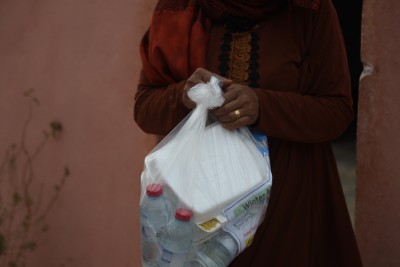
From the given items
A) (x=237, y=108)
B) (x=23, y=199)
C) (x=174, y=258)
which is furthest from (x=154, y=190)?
(x=23, y=199)

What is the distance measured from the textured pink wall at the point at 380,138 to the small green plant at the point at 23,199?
1708mm

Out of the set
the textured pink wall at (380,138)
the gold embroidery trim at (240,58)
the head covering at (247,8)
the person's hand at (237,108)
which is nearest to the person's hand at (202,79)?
the person's hand at (237,108)

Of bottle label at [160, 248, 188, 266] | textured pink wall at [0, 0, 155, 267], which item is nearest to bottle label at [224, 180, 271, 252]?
bottle label at [160, 248, 188, 266]

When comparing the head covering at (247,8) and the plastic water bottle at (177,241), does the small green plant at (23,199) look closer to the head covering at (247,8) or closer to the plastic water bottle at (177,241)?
the head covering at (247,8)

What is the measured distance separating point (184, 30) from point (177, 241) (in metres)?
0.67

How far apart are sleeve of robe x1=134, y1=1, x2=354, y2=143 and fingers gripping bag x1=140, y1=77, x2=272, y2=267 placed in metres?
0.16

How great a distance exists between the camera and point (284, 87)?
155 cm

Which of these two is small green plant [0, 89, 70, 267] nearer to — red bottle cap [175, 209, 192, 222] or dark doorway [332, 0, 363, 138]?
red bottle cap [175, 209, 192, 222]

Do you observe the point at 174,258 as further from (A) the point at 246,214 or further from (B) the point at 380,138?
(B) the point at 380,138

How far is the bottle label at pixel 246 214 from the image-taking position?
1.26 meters

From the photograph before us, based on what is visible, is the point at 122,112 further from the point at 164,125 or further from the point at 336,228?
the point at 336,228

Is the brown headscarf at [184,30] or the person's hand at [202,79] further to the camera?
the brown headscarf at [184,30]

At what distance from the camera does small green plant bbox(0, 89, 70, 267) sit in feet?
10.1

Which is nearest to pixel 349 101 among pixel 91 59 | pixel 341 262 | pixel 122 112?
pixel 341 262
